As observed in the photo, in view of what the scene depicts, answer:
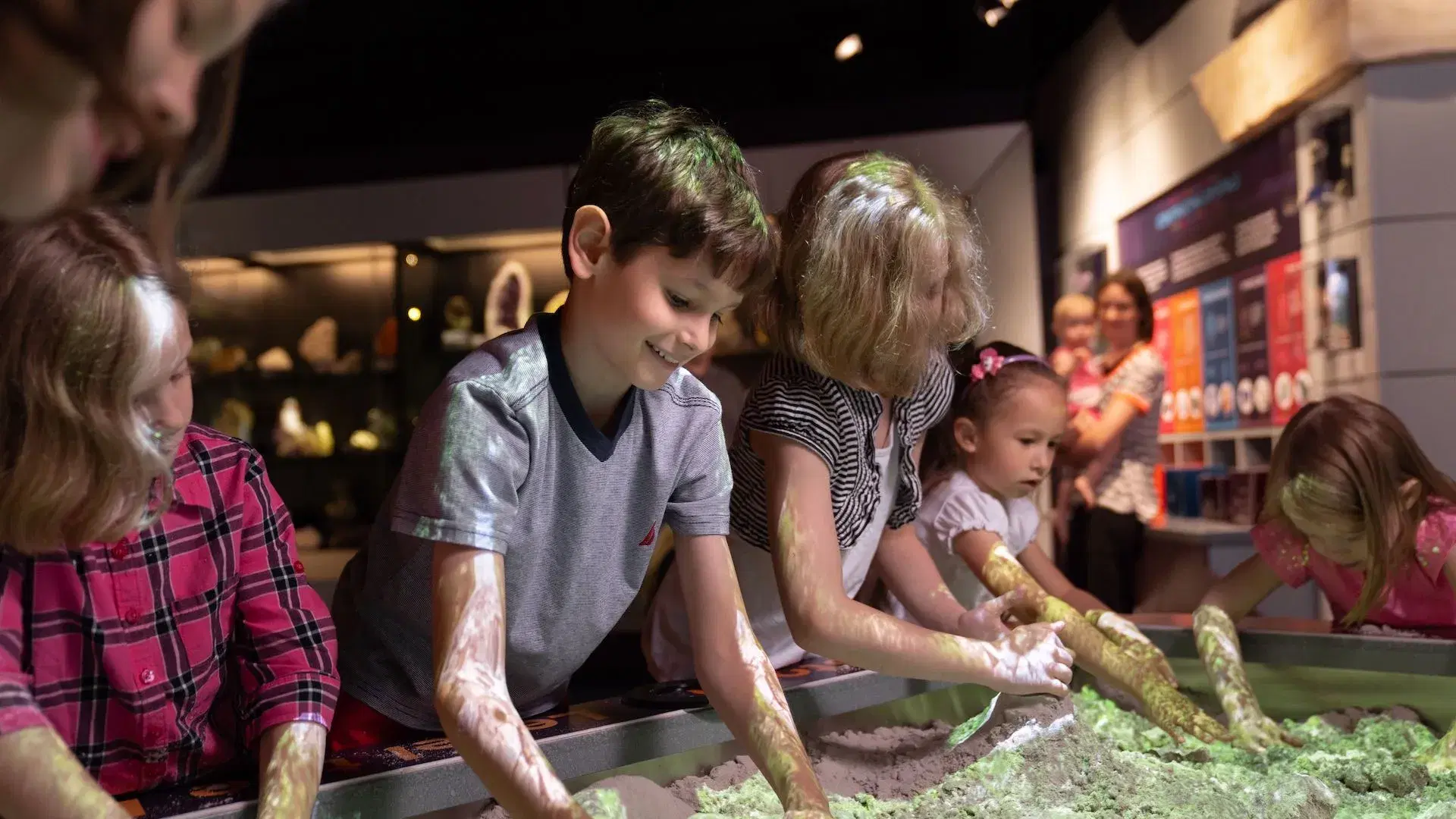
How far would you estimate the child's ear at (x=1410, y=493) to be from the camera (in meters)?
1.89

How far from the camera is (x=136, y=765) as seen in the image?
0.93 metres

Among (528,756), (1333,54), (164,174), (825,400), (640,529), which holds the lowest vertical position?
(528,756)

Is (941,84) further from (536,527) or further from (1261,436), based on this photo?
(536,527)

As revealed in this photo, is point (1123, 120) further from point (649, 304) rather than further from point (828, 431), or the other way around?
point (649, 304)

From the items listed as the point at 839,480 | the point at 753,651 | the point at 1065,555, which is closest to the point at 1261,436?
the point at 1065,555

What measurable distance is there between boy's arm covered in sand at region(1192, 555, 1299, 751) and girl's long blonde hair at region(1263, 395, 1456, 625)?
144mm

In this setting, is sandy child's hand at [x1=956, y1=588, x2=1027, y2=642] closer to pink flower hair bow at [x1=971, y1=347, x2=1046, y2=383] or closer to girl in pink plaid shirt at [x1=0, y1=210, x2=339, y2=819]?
pink flower hair bow at [x1=971, y1=347, x2=1046, y2=383]

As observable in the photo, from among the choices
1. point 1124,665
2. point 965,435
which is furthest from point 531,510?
point 965,435

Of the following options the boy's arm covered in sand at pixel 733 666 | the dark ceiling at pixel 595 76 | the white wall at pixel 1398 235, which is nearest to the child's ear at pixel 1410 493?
the white wall at pixel 1398 235

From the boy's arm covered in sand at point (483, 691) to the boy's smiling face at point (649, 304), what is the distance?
217 millimetres

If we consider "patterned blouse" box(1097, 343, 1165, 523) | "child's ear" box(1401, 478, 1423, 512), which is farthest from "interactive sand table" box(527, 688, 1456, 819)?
"patterned blouse" box(1097, 343, 1165, 523)

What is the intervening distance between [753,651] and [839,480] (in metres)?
0.35

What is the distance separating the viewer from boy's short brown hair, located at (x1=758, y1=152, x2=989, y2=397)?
1.38 m

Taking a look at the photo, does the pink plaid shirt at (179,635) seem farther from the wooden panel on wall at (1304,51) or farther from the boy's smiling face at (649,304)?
the wooden panel on wall at (1304,51)
